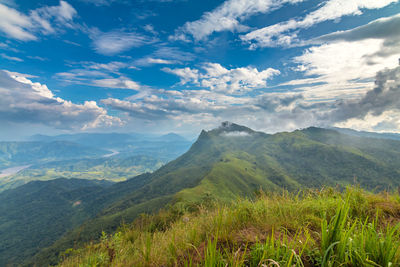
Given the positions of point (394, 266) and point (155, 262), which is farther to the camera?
point (155, 262)

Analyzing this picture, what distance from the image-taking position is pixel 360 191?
5.75 meters

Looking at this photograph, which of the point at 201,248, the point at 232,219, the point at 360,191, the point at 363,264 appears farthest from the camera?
the point at 360,191

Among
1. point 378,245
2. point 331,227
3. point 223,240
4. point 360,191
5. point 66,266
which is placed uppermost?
point 331,227

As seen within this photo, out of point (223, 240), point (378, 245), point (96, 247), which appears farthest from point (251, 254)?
point (96, 247)

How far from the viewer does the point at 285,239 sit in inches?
114

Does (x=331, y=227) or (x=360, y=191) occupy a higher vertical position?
(x=331, y=227)

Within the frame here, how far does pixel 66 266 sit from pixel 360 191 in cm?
951

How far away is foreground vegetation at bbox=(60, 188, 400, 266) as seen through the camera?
2.39 meters

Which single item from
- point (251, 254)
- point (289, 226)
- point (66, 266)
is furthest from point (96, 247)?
point (289, 226)

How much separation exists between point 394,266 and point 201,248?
9.28ft

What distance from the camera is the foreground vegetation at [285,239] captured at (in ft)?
7.83

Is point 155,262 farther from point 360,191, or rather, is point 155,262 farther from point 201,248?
point 360,191

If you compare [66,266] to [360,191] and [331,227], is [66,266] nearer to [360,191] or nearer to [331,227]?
[331,227]

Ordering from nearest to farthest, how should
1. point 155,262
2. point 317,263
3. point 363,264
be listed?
point 363,264
point 317,263
point 155,262
